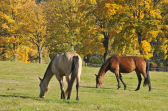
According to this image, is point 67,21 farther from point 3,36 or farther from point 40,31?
point 3,36

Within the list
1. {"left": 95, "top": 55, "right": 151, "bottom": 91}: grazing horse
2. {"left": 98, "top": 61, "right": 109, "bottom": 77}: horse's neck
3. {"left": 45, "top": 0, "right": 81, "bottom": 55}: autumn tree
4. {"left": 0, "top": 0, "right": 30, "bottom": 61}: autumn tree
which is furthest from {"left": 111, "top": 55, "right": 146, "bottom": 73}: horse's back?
{"left": 45, "top": 0, "right": 81, "bottom": 55}: autumn tree

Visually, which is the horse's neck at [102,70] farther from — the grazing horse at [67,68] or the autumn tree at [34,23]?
the autumn tree at [34,23]

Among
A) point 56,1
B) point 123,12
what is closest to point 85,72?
point 123,12

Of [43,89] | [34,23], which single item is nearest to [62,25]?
[34,23]

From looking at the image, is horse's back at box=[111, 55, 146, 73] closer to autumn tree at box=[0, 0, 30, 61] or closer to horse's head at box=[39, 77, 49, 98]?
horse's head at box=[39, 77, 49, 98]

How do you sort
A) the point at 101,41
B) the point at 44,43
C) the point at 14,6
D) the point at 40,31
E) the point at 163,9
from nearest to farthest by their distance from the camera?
the point at 163,9 → the point at 101,41 → the point at 14,6 → the point at 40,31 → the point at 44,43

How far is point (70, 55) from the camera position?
1280 cm

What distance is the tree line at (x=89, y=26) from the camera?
33.7 m

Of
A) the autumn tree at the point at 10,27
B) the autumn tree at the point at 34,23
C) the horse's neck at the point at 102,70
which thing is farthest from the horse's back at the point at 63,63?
the autumn tree at the point at 34,23

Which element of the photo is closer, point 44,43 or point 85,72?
point 85,72

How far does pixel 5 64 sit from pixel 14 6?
50.1 ft

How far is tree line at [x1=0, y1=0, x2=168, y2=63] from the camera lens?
111ft

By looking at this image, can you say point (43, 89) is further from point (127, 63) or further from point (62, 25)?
point (62, 25)

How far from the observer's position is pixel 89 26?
43.9 metres
